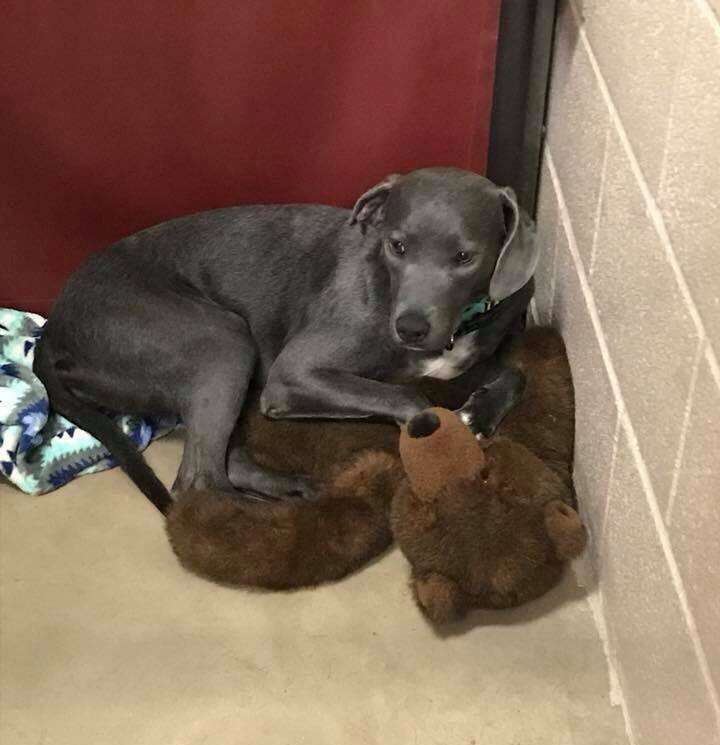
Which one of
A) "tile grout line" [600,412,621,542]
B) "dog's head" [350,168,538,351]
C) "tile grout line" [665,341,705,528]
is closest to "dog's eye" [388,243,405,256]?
"dog's head" [350,168,538,351]

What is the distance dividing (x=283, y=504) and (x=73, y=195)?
946 millimetres

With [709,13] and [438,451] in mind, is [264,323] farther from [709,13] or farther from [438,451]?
[709,13]

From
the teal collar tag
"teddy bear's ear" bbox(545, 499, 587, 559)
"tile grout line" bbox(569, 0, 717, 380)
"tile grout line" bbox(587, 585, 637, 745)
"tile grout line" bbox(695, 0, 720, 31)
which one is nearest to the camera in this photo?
"tile grout line" bbox(695, 0, 720, 31)

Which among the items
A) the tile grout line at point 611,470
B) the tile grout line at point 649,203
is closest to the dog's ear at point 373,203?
the tile grout line at point 649,203

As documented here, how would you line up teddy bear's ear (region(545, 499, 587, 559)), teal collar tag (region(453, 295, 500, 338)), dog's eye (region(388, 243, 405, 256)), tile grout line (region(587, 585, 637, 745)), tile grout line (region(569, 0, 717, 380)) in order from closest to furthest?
tile grout line (region(569, 0, 717, 380))
tile grout line (region(587, 585, 637, 745))
teddy bear's ear (region(545, 499, 587, 559))
dog's eye (region(388, 243, 405, 256))
teal collar tag (region(453, 295, 500, 338))

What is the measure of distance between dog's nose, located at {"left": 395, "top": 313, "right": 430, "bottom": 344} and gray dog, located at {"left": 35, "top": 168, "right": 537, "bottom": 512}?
0.02m

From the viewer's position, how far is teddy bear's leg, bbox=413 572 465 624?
187 cm

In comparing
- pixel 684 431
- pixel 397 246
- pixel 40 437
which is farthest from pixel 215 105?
pixel 684 431

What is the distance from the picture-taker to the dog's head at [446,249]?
1.96 meters

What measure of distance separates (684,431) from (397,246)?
767mm

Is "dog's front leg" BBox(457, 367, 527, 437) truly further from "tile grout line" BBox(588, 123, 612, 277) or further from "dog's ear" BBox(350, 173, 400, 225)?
"dog's ear" BBox(350, 173, 400, 225)

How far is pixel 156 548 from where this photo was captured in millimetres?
2168

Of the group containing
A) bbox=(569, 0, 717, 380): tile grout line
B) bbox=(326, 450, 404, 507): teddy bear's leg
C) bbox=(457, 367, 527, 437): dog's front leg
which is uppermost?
bbox=(569, 0, 717, 380): tile grout line

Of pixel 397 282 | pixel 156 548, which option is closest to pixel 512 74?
pixel 397 282
